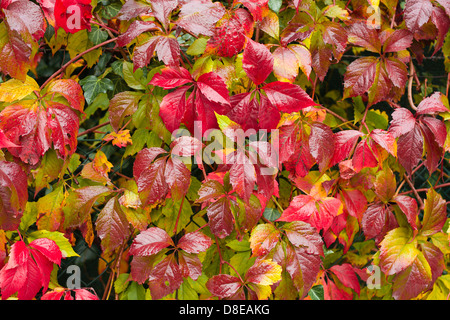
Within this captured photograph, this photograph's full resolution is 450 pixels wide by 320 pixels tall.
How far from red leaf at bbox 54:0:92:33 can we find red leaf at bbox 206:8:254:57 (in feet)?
1.05

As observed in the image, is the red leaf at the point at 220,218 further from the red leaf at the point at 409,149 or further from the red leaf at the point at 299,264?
the red leaf at the point at 409,149

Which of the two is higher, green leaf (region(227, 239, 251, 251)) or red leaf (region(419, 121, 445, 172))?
red leaf (region(419, 121, 445, 172))

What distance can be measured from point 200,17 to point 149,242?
21.5 inches

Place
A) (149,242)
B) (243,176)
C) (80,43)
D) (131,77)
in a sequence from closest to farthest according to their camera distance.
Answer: (243,176)
(149,242)
(131,77)
(80,43)

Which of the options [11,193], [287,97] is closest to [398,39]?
[287,97]

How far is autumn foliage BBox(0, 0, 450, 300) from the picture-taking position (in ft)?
2.91

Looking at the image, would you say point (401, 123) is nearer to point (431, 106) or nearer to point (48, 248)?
point (431, 106)

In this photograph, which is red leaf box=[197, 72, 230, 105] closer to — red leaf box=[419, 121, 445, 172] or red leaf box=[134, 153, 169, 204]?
red leaf box=[134, 153, 169, 204]

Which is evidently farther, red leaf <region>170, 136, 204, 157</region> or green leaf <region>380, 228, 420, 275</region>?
green leaf <region>380, 228, 420, 275</region>

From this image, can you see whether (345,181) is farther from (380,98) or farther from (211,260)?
(211,260)

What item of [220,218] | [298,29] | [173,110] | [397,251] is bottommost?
[397,251]

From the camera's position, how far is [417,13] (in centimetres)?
105

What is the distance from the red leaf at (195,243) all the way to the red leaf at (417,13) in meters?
0.79

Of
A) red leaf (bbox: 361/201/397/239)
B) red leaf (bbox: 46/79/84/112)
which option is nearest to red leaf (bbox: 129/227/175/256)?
red leaf (bbox: 46/79/84/112)
